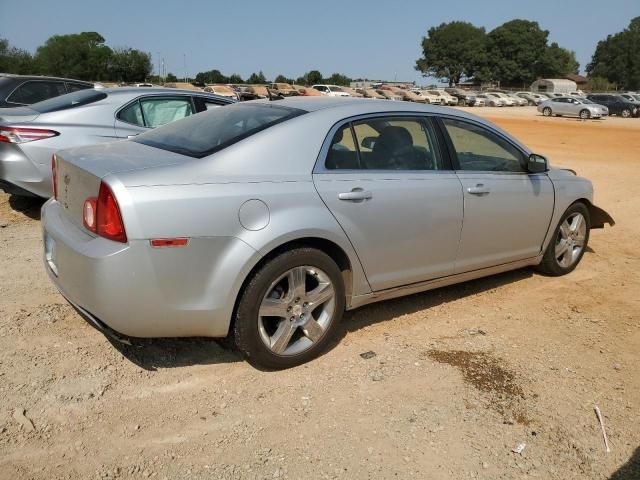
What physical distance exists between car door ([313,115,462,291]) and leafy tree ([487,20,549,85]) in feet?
395

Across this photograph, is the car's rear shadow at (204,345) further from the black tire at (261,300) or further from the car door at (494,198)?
the car door at (494,198)

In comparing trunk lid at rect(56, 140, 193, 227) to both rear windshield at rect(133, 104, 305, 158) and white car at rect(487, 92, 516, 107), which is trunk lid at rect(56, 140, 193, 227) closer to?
rear windshield at rect(133, 104, 305, 158)

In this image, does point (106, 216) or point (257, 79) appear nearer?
point (106, 216)

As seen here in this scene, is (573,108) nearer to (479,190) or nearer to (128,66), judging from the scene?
(479,190)

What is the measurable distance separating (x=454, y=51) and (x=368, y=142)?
404 feet

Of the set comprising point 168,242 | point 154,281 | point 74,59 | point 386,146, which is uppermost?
point 74,59

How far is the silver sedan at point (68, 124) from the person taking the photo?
591cm

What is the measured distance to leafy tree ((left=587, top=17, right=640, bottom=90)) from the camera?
116m

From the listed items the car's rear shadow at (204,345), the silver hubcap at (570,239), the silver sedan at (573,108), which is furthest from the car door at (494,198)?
the silver sedan at (573,108)

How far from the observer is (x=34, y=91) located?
9625mm

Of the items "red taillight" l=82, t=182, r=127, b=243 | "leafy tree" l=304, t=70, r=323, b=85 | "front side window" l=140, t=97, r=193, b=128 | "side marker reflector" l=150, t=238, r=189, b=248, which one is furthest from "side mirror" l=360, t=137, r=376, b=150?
"leafy tree" l=304, t=70, r=323, b=85

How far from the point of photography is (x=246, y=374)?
3383mm

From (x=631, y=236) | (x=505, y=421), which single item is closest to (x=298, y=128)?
(x=505, y=421)

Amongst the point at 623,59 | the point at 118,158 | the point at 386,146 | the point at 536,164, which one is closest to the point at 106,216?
the point at 118,158
